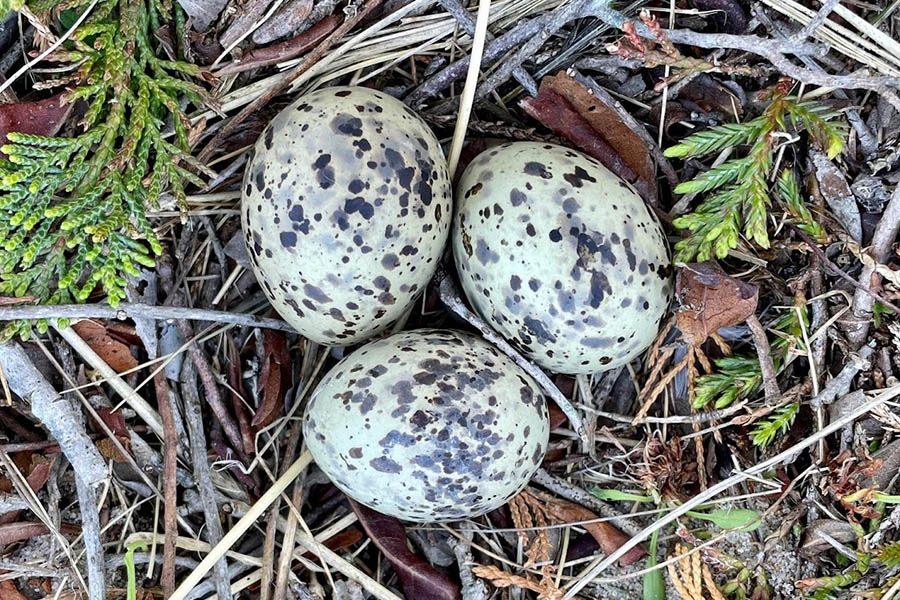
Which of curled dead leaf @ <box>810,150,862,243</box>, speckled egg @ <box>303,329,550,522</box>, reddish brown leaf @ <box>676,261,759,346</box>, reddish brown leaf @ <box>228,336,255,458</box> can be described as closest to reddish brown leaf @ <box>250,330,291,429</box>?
reddish brown leaf @ <box>228,336,255,458</box>

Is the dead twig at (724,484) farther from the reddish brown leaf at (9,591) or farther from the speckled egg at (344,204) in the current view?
the reddish brown leaf at (9,591)

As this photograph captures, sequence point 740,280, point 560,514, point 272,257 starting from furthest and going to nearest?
point 560,514, point 740,280, point 272,257

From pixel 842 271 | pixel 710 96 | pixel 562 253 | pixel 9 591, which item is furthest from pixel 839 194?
pixel 9 591

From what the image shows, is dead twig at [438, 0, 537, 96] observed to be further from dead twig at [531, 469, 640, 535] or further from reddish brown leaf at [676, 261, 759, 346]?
dead twig at [531, 469, 640, 535]

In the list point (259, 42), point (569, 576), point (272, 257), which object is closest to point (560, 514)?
point (569, 576)

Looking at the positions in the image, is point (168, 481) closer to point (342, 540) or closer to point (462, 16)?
point (342, 540)

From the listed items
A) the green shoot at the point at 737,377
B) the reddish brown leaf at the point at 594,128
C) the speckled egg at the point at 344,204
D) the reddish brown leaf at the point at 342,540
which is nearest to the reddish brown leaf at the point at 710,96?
the reddish brown leaf at the point at 594,128

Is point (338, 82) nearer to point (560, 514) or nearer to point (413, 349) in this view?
point (413, 349)
